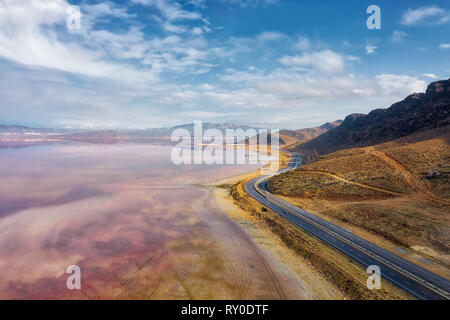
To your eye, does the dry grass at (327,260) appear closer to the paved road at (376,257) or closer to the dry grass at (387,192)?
the paved road at (376,257)

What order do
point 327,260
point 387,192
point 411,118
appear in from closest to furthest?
point 327,260, point 387,192, point 411,118

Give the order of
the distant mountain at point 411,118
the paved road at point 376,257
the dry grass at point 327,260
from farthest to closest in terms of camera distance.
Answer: the distant mountain at point 411,118 < the paved road at point 376,257 < the dry grass at point 327,260

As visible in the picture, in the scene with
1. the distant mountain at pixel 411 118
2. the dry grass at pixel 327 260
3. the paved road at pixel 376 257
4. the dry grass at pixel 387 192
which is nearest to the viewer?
the dry grass at pixel 327 260

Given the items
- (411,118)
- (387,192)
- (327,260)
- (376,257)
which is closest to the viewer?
(327,260)

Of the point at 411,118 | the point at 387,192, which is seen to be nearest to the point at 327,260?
the point at 387,192

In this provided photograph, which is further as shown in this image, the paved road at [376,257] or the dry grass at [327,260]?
the paved road at [376,257]

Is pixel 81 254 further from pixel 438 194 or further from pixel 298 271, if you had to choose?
pixel 438 194

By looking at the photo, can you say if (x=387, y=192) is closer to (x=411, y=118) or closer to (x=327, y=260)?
(x=327, y=260)

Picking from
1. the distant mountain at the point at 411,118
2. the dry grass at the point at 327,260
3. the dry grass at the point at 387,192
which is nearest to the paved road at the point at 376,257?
the dry grass at the point at 327,260

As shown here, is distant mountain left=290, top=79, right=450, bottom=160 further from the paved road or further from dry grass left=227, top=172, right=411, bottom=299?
dry grass left=227, top=172, right=411, bottom=299

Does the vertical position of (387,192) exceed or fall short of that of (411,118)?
it falls short
